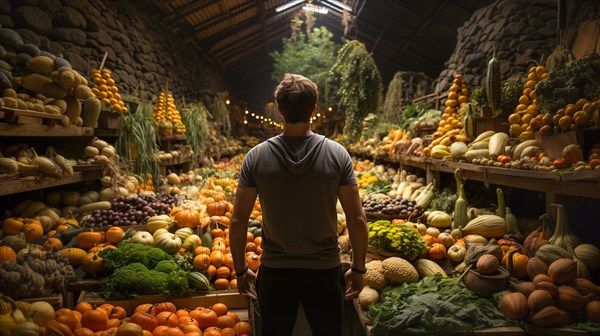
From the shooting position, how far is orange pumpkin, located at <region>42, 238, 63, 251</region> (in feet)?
11.0

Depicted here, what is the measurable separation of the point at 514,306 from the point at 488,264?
1.20 ft

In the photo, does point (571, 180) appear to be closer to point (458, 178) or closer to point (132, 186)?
point (458, 178)

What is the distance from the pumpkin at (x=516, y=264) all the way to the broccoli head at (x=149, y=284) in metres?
2.69

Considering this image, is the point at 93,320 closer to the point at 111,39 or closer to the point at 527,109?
the point at 527,109

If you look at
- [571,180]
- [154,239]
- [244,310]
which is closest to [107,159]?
[154,239]

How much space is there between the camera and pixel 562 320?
235 centimetres

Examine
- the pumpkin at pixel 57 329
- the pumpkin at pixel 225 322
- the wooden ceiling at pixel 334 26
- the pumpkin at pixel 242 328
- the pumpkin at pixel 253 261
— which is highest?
the wooden ceiling at pixel 334 26

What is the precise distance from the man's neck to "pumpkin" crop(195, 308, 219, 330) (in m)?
1.53

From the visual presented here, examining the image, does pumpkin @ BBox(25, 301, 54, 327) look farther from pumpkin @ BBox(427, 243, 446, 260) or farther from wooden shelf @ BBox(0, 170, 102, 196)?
pumpkin @ BBox(427, 243, 446, 260)

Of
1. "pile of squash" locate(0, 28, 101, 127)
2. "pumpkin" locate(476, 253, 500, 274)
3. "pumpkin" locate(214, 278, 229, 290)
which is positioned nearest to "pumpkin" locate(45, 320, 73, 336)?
"pumpkin" locate(214, 278, 229, 290)

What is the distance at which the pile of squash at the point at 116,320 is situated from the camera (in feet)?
7.21

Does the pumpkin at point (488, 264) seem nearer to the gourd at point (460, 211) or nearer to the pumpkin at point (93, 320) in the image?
the gourd at point (460, 211)

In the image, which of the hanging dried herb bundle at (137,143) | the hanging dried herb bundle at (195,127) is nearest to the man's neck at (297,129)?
the hanging dried herb bundle at (137,143)

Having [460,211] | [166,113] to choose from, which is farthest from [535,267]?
[166,113]
